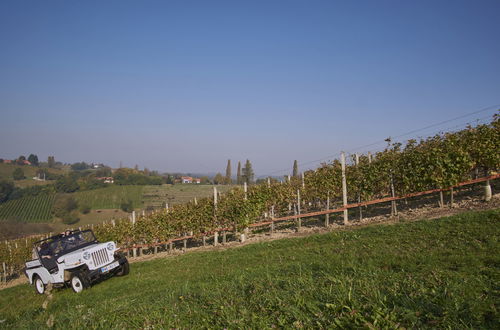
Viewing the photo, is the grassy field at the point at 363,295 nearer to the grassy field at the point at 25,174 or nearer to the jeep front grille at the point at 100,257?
the jeep front grille at the point at 100,257

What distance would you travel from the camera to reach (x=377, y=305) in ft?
10.2

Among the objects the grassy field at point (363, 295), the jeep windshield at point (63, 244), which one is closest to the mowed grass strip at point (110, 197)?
the jeep windshield at point (63, 244)

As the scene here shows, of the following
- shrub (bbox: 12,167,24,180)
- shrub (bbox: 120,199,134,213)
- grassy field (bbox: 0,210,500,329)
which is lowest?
shrub (bbox: 120,199,134,213)

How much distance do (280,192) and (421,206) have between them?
6656 mm

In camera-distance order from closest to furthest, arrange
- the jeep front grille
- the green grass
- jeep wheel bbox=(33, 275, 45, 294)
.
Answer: the jeep front grille, jeep wheel bbox=(33, 275, 45, 294), the green grass

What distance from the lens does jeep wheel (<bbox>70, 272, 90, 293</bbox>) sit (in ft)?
31.0

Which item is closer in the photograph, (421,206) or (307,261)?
(307,261)

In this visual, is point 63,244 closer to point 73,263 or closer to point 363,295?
point 73,263

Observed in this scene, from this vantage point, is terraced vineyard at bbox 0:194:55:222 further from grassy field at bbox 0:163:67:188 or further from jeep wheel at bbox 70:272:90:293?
jeep wheel at bbox 70:272:90:293

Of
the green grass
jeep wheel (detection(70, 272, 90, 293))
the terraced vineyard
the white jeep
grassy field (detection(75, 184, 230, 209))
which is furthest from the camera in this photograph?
grassy field (detection(75, 184, 230, 209))

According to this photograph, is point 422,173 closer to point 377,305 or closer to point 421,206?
point 421,206

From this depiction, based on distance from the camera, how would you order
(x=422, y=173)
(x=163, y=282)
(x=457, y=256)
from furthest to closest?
(x=422, y=173) < (x=163, y=282) < (x=457, y=256)

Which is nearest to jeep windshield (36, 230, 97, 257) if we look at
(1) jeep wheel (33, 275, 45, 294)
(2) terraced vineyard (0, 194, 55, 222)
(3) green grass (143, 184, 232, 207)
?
(1) jeep wheel (33, 275, 45, 294)

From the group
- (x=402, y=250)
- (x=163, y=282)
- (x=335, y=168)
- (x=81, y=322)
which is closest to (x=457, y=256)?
(x=402, y=250)
